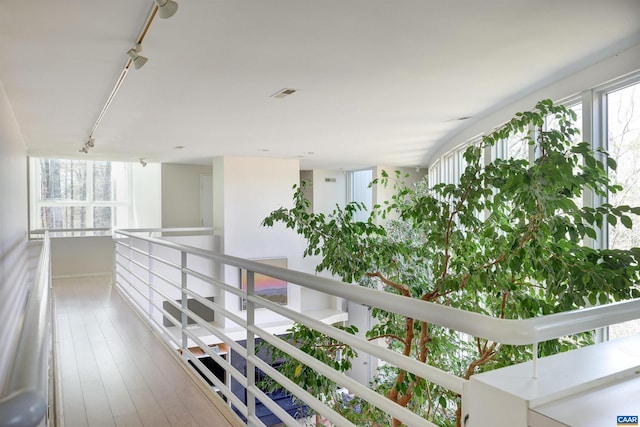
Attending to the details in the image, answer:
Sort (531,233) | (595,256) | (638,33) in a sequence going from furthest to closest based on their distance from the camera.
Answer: (638,33), (531,233), (595,256)

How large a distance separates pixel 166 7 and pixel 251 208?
23.2 feet

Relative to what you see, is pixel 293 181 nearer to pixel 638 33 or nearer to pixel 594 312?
pixel 638 33

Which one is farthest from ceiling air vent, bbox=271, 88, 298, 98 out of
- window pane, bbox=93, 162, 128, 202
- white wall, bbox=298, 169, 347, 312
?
window pane, bbox=93, 162, 128, 202

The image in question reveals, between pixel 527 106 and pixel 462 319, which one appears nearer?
pixel 462 319

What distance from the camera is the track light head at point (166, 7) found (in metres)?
2.12

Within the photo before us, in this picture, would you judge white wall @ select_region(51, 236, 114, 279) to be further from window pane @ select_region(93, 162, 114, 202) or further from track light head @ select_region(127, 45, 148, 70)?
track light head @ select_region(127, 45, 148, 70)

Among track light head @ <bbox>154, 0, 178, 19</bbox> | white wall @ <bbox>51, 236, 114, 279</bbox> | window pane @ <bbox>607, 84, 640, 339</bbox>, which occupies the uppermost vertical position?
track light head @ <bbox>154, 0, 178, 19</bbox>

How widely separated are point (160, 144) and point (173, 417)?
5.58 m

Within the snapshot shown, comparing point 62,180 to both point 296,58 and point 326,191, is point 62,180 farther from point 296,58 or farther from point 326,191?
point 296,58

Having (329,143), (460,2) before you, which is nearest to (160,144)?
(329,143)

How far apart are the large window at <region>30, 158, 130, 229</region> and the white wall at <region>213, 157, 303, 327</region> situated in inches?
177

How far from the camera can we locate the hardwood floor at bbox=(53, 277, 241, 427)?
229 cm

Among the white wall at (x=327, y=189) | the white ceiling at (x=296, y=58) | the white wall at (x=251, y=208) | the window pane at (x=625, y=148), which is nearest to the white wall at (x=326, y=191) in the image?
the white wall at (x=327, y=189)

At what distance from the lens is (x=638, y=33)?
Answer: 2.75 metres
